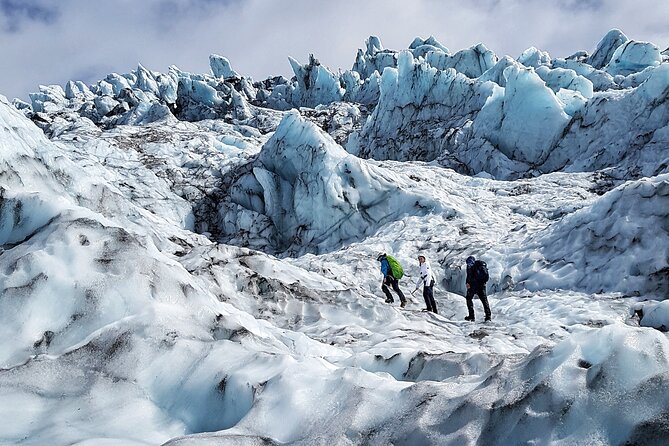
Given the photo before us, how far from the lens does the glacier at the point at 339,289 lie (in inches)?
128

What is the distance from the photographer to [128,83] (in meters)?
98.0

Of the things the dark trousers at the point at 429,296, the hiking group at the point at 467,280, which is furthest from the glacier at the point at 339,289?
the hiking group at the point at 467,280

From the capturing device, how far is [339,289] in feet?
37.9

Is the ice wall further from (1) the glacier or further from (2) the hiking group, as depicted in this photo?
(2) the hiking group

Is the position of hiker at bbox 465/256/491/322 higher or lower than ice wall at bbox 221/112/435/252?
lower

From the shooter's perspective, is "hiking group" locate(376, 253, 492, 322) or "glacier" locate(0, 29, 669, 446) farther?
"hiking group" locate(376, 253, 492, 322)

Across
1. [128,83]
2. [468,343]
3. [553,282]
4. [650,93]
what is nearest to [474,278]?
[468,343]

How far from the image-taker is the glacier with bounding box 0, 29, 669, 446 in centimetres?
326

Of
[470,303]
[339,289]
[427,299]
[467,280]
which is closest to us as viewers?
[467,280]

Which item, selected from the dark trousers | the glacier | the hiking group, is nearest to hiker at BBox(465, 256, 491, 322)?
the hiking group

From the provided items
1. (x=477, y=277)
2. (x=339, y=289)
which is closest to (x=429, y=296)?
(x=477, y=277)

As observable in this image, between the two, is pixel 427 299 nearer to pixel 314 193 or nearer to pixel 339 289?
pixel 339 289

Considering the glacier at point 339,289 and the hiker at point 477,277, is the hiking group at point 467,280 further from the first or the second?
the glacier at point 339,289

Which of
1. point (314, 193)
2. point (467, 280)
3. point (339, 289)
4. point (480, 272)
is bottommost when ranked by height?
point (339, 289)
